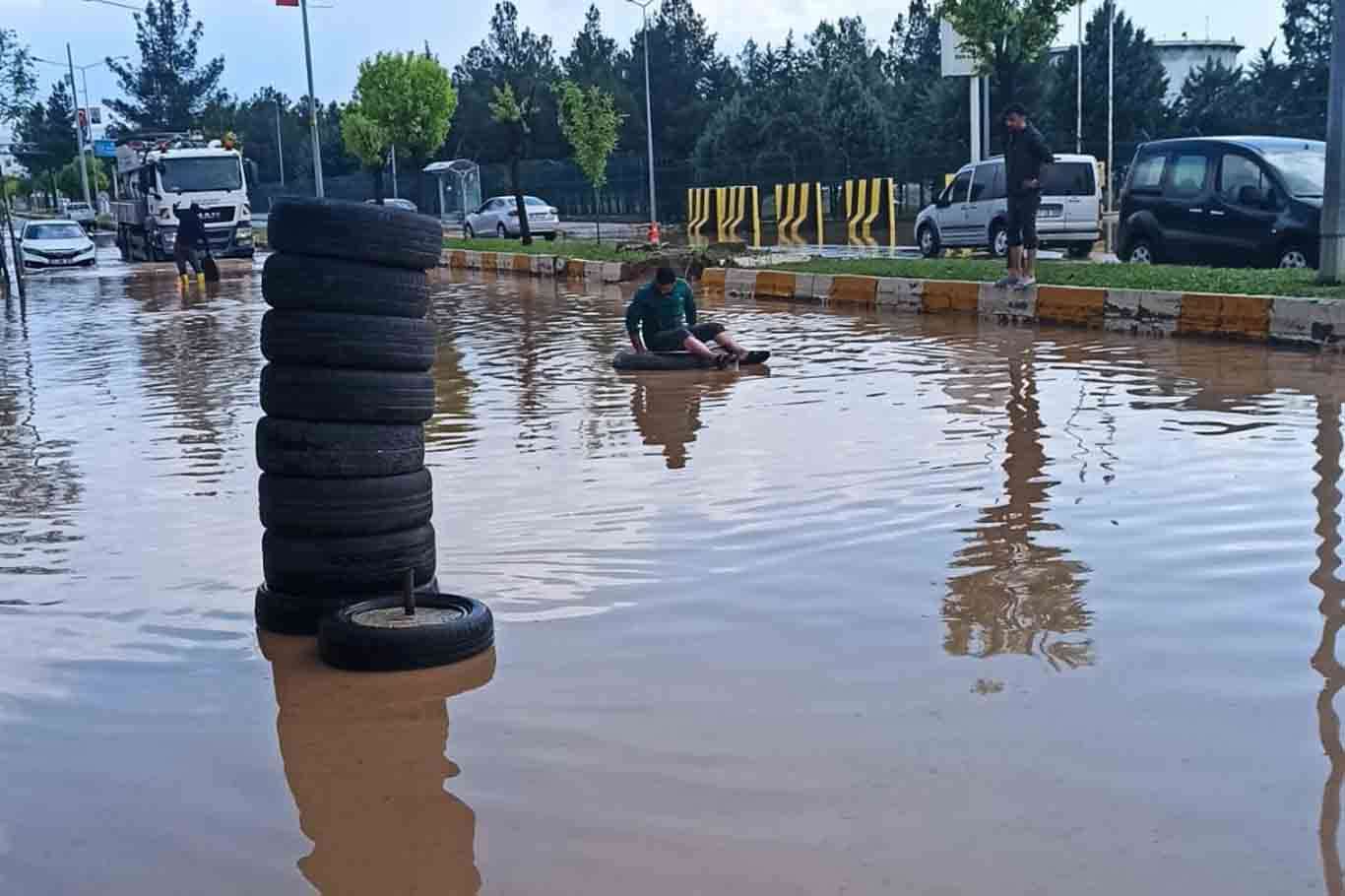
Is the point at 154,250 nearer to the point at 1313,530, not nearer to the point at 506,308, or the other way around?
the point at 506,308

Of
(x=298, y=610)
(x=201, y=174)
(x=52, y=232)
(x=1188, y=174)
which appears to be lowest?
(x=298, y=610)

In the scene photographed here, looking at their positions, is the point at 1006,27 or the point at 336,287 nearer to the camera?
the point at 336,287

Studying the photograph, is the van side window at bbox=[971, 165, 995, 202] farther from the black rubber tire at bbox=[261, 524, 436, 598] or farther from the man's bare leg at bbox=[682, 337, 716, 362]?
the black rubber tire at bbox=[261, 524, 436, 598]

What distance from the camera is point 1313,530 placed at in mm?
6332

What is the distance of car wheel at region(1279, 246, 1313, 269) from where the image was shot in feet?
52.3

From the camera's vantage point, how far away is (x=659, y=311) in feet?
41.8

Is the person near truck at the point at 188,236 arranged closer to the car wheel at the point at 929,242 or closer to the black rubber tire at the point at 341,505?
the car wheel at the point at 929,242

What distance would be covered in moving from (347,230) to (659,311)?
747 centimetres

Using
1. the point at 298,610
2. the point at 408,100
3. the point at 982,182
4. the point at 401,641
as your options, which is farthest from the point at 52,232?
the point at 401,641

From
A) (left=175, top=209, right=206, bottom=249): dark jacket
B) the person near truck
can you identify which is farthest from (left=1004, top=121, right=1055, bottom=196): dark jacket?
(left=175, top=209, right=206, bottom=249): dark jacket

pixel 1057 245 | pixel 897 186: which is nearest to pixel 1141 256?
pixel 1057 245

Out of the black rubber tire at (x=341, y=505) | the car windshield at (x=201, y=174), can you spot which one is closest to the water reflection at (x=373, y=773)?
the black rubber tire at (x=341, y=505)

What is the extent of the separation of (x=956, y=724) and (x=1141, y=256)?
605 inches

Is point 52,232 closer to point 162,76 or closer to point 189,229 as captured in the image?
point 189,229
